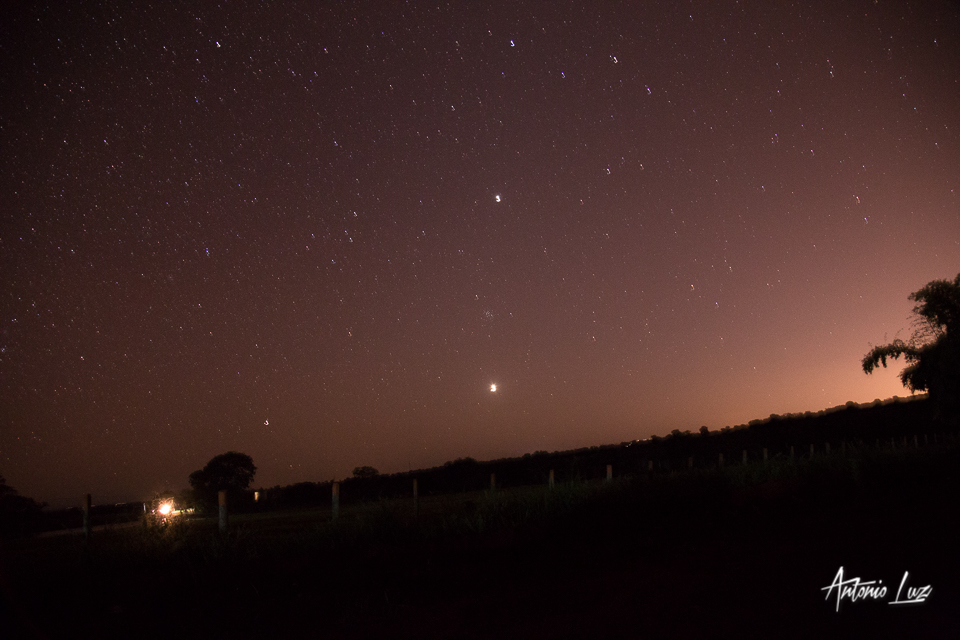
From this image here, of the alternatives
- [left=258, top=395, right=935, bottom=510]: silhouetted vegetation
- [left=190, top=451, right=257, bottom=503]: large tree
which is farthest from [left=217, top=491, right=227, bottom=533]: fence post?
[left=190, top=451, right=257, bottom=503]: large tree

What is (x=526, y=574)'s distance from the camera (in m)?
7.46

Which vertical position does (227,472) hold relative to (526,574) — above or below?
below

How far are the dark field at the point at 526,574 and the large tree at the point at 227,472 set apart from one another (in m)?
79.9

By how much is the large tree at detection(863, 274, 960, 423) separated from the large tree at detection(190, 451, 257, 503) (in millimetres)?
77023

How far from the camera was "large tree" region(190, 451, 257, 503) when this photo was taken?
266ft

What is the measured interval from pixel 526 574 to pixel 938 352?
28.9 metres

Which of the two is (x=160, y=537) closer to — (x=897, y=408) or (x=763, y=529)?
(x=763, y=529)

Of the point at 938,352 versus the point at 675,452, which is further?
the point at 675,452

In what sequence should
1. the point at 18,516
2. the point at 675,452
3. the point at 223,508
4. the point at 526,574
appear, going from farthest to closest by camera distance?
the point at 675,452 < the point at 18,516 < the point at 223,508 < the point at 526,574

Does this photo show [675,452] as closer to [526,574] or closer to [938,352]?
[938,352]

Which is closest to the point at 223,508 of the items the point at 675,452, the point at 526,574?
the point at 526,574

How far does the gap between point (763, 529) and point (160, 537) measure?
9537 mm

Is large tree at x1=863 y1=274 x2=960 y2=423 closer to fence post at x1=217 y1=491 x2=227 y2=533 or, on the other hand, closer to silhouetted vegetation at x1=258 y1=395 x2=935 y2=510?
silhouetted vegetation at x1=258 y1=395 x2=935 y2=510

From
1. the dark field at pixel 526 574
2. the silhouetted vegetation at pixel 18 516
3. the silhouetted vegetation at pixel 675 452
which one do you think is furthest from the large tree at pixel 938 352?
the silhouetted vegetation at pixel 18 516
